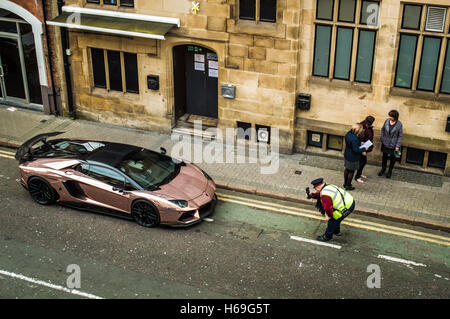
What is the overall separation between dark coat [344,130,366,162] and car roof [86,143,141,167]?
517cm

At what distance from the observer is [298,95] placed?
16562 mm

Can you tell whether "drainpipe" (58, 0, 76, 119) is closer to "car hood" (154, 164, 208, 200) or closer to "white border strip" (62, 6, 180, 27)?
"white border strip" (62, 6, 180, 27)

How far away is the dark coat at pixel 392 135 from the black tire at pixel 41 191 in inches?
326

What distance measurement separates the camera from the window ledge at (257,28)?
1580 cm

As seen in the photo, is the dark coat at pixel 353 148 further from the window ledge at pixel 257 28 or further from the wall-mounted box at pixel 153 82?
the wall-mounted box at pixel 153 82

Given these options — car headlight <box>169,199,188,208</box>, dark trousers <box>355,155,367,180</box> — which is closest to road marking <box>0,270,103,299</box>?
car headlight <box>169,199,188,208</box>

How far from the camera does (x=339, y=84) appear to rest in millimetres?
16047

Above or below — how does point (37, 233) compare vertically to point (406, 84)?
below

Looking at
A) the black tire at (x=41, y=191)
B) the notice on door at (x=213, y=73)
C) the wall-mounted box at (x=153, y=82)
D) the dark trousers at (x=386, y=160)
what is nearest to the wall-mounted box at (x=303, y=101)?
the dark trousers at (x=386, y=160)

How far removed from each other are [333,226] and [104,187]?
204 inches

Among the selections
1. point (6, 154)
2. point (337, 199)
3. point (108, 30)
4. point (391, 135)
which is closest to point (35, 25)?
point (108, 30)

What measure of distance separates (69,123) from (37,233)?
6479mm

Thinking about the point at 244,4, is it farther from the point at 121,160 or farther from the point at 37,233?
the point at 37,233

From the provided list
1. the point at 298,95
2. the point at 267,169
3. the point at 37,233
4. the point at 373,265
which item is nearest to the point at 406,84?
the point at 298,95
